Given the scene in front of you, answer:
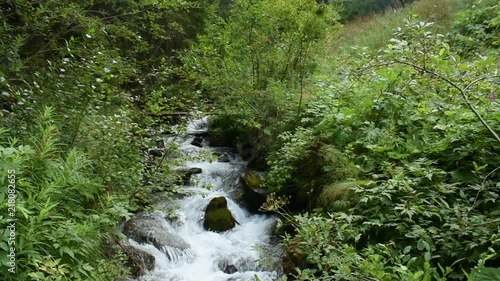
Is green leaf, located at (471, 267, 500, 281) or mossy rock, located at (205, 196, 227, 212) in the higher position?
green leaf, located at (471, 267, 500, 281)

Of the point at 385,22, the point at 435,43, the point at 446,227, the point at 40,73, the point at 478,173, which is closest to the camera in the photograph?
the point at 446,227

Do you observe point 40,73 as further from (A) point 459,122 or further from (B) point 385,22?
(B) point 385,22

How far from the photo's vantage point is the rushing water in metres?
4.58

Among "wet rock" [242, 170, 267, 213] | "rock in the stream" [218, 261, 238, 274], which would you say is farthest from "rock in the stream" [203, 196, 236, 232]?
"rock in the stream" [218, 261, 238, 274]

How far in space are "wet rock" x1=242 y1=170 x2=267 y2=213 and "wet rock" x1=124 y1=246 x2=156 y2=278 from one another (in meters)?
2.00

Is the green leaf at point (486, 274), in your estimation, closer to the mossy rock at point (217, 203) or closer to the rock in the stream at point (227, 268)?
the rock in the stream at point (227, 268)

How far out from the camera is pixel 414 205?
9.50 feet

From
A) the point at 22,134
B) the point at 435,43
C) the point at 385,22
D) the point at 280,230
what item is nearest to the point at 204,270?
the point at 280,230

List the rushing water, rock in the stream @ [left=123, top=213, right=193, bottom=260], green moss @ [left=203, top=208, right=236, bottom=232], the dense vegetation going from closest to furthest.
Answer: the dense vegetation, the rushing water, rock in the stream @ [left=123, top=213, right=193, bottom=260], green moss @ [left=203, top=208, right=236, bottom=232]

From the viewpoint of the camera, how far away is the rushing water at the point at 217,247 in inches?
180

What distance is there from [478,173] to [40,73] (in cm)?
443

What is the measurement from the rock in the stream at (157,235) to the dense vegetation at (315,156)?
472mm

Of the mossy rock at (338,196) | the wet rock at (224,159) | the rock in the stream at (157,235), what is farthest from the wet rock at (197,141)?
the mossy rock at (338,196)

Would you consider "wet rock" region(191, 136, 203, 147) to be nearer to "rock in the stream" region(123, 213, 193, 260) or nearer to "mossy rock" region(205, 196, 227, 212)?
"mossy rock" region(205, 196, 227, 212)
